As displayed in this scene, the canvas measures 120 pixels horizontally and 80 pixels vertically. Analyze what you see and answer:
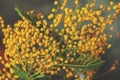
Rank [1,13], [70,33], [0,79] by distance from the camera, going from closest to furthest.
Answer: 1. [70,33]
2. [0,79]
3. [1,13]

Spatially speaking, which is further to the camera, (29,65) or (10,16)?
(10,16)

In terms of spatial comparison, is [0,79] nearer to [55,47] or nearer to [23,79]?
[23,79]

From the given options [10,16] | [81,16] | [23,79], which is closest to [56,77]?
[23,79]

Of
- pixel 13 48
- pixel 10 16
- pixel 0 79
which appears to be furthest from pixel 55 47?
pixel 10 16

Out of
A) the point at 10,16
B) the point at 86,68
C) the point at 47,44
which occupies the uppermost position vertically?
the point at 10,16

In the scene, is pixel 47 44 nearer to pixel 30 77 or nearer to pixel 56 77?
pixel 30 77

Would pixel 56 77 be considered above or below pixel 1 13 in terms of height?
below

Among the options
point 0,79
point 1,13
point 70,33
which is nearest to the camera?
point 70,33

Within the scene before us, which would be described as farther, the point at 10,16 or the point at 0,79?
the point at 10,16

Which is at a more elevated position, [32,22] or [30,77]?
[32,22]
